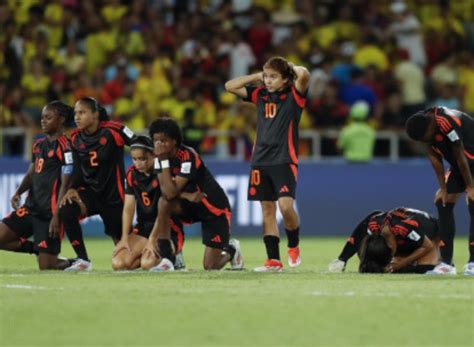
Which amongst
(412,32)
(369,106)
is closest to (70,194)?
(369,106)

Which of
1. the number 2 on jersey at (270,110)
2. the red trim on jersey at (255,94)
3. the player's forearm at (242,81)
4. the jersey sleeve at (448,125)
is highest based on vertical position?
the player's forearm at (242,81)

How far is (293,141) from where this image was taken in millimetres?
13047

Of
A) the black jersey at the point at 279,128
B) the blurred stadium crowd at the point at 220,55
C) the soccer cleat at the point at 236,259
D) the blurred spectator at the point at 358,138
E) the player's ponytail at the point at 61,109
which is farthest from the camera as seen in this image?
the blurred stadium crowd at the point at 220,55

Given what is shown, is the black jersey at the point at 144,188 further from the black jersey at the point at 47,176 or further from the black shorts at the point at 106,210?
the black jersey at the point at 47,176

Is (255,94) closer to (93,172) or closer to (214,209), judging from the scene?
(214,209)

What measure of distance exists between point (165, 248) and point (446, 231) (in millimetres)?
2844

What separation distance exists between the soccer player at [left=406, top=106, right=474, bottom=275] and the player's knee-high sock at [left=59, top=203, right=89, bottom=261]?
3.59 metres

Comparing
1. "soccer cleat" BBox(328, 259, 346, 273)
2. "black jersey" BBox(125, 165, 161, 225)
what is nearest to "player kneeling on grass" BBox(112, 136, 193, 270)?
"black jersey" BBox(125, 165, 161, 225)

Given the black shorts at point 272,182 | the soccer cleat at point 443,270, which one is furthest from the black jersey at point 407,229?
the black shorts at point 272,182

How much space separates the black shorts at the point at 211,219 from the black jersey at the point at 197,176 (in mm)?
23

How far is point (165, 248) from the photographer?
510 inches

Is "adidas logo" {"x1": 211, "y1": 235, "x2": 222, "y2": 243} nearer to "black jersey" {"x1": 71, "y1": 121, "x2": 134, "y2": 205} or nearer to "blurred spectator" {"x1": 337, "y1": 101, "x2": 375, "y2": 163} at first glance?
"black jersey" {"x1": 71, "y1": 121, "x2": 134, "y2": 205}

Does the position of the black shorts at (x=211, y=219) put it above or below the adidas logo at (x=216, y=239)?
above

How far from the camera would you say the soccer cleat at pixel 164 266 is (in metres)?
12.7
